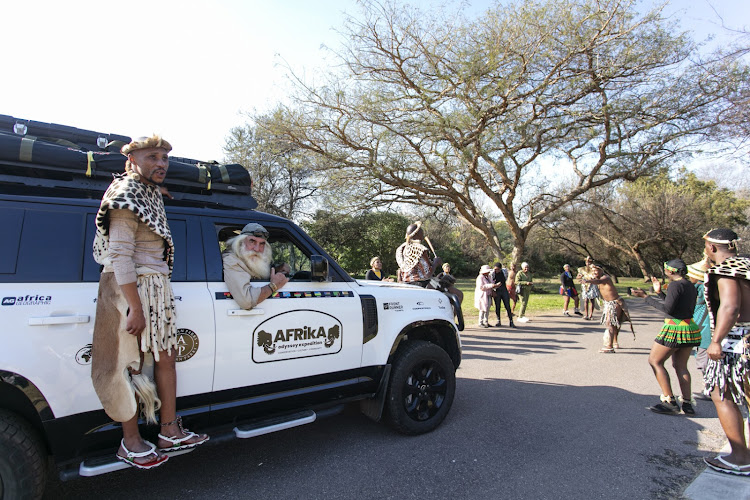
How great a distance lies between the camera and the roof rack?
2.64m

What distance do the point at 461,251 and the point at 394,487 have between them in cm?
3605

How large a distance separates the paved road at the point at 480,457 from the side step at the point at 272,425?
16.9 inches

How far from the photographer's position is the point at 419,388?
4.16 meters

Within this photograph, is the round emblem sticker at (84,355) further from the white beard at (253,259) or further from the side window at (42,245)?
the white beard at (253,259)

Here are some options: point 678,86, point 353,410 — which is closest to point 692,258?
point 678,86

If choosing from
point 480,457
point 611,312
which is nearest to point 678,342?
point 480,457

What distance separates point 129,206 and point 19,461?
4.90ft

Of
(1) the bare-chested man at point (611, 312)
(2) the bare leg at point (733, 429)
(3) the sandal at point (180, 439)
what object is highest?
(1) the bare-chested man at point (611, 312)

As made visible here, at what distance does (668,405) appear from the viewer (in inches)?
191

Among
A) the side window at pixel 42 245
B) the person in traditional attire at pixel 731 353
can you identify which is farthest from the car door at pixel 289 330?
the person in traditional attire at pixel 731 353

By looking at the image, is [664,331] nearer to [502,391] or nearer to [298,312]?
[502,391]

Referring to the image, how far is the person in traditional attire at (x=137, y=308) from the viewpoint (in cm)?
250

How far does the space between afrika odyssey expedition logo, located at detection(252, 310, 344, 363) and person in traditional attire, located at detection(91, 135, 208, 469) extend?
2.07 feet

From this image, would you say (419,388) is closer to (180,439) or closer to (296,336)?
(296,336)
